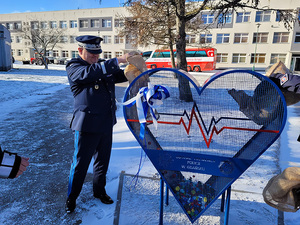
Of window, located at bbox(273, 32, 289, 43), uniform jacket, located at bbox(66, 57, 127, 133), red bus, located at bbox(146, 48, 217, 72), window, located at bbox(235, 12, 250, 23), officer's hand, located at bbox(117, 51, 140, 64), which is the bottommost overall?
uniform jacket, located at bbox(66, 57, 127, 133)

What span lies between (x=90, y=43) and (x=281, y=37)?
34677mm

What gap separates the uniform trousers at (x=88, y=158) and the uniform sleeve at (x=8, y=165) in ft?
2.13

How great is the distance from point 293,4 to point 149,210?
117 ft

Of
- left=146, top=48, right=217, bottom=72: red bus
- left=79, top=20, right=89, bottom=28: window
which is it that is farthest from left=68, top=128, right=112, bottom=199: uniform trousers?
left=79, top=20, right=89, bottom=28: window

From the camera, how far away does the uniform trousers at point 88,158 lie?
214cm

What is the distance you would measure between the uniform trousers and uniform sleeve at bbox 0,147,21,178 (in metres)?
0.65

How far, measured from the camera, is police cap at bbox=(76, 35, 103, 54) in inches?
79.8

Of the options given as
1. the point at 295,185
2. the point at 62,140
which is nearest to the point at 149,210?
the point at 295,185

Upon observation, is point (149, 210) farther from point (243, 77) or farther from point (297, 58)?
point (297, 58)

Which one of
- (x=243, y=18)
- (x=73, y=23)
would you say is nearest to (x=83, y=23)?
(x=73, y=23)

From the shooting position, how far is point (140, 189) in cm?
268

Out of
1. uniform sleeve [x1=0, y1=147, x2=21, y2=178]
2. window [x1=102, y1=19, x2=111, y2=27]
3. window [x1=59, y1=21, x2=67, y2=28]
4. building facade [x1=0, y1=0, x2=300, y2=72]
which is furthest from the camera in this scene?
window [x1=59, y1=21, x2=67, y2=28]

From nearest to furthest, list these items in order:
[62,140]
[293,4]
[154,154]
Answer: [154,154]
[62,140]
[293,4]

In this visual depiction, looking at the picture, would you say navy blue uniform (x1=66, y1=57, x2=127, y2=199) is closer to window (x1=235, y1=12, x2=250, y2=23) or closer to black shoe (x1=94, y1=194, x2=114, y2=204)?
black shoe (x1=94, y1=194, x2=114, y2=204)
